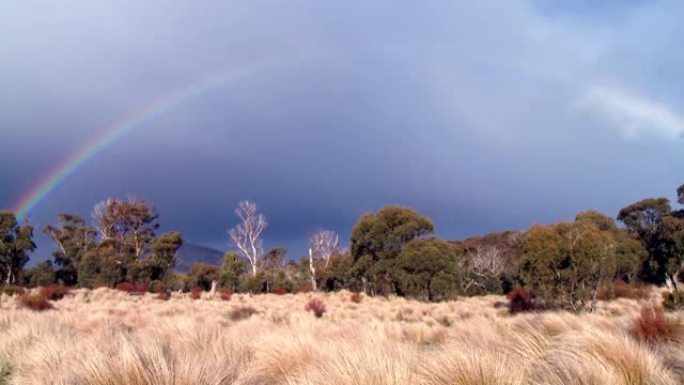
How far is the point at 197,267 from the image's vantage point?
4647 cm

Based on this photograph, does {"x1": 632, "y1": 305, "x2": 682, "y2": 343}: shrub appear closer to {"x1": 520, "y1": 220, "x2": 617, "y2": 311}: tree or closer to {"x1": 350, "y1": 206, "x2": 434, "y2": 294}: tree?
{"x1": 520, "y1": 220, "x2": 617, "y2": 311}: tree

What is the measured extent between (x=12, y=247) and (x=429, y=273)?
32335 mm

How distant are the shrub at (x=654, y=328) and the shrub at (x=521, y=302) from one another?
499 inches

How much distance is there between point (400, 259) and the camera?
3216cm

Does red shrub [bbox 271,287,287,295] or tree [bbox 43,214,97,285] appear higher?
tree [bbox 43,214,97,285]

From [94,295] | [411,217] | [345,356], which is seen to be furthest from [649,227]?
[345,356]

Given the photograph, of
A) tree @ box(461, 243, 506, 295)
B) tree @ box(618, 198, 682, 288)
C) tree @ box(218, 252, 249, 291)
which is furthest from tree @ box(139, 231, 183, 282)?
tree @ box(618, 198, 682, 288)

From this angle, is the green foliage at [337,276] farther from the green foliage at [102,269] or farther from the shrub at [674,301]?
the shrub at [674,301]

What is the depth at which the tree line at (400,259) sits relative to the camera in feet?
61.1

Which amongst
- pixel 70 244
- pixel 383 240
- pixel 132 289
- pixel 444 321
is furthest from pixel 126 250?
pixel 444 321

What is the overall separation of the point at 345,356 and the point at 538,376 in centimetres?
174

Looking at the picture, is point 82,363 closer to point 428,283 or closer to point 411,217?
point 428,283

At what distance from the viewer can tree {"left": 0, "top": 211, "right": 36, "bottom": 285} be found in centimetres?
3753

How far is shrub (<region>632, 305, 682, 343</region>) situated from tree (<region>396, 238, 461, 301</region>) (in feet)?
76.0
